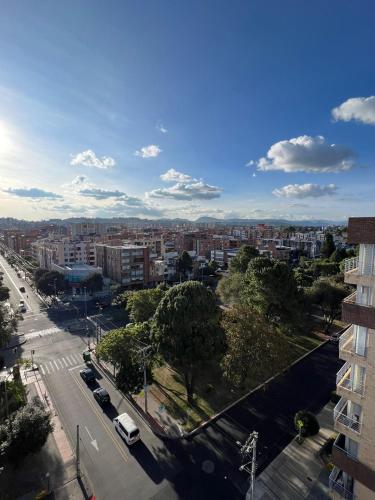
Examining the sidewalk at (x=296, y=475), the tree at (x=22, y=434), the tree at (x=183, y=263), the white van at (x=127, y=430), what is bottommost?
the sidewalk at (x=296, y=475)

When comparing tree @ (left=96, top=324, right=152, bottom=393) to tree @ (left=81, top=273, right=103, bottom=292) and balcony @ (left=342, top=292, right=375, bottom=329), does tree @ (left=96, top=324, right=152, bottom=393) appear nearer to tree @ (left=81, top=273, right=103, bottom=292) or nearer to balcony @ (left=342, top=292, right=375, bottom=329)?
balcony @ (left=342, top=292, right=375, bottom=329)

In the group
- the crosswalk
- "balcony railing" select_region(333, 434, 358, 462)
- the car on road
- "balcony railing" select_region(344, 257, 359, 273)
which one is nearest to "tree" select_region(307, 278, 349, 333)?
"balcony railing" select_region(333, 434, 358, 462)

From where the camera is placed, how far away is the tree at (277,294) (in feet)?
123

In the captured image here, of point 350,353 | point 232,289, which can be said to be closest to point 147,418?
point 350,353

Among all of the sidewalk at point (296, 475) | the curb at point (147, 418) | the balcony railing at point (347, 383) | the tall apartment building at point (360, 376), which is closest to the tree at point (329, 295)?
the sidewalk at point (296, 475)

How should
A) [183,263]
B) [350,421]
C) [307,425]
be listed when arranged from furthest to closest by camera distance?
[183,263], [307,425], [350,421]

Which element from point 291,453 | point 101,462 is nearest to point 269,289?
point 291,453

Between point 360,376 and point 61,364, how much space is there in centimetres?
3534

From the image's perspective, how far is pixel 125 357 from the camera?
27328 mm

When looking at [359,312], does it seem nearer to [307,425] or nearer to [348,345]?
[348,345]

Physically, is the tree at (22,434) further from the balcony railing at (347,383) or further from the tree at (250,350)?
the balcony railing at (347,383)

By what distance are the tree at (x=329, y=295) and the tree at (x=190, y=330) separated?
24261mm

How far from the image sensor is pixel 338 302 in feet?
137

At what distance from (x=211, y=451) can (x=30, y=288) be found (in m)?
76.7
